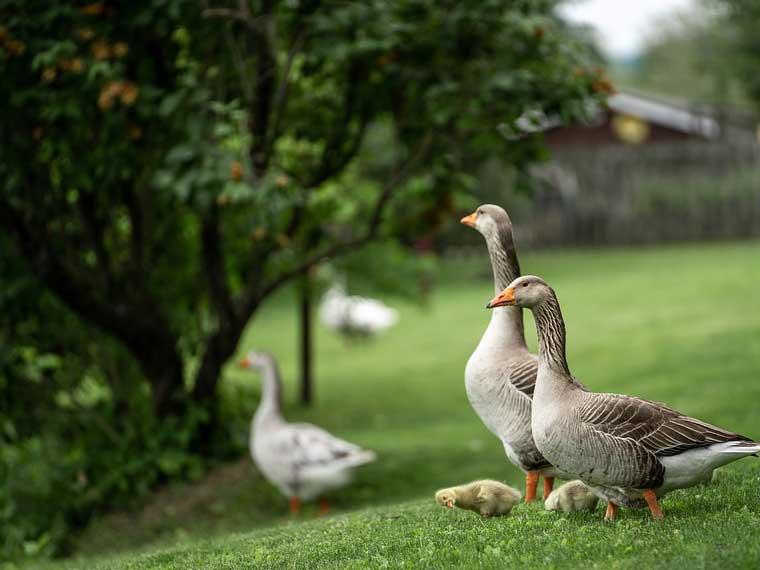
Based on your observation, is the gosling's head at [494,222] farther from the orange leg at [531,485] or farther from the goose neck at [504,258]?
the orange leg at [531,485]

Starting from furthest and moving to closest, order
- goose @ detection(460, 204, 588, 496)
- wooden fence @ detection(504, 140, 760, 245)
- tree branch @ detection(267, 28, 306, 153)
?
wooden fence @ detection(504, 140, 760, 245)
tree branch @ detection(267, 28, 306, 153)
goose @ detection(460, 204, 588, 496)

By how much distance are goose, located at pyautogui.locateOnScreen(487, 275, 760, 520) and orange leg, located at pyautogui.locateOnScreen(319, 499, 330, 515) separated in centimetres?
601

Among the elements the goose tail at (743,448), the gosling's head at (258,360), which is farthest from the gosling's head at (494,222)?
the gosling's head at (258,360)

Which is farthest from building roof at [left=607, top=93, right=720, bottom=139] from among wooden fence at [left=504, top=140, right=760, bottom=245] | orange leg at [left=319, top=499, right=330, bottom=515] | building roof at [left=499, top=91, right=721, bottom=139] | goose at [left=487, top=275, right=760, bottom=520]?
goose at [left=487, top=275, right=760, bottom=520]

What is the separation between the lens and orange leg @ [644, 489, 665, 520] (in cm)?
614

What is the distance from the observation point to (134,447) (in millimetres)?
13188

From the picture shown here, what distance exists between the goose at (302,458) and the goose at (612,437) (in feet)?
17.4

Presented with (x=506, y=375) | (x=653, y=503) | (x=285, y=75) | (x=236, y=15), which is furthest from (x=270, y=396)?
(x=653, y=503)

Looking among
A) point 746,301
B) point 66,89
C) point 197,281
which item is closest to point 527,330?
point 746,301

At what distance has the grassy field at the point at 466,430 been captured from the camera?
605 cm

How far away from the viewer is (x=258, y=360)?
12898 millimetres

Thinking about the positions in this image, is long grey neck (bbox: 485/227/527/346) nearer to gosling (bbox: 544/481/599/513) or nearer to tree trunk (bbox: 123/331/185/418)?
gosling (bbox: 544/481/599/513)

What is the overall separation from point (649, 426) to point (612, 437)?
0.76 ft

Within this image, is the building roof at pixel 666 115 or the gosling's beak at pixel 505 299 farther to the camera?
the building roof at pixel 666 115
